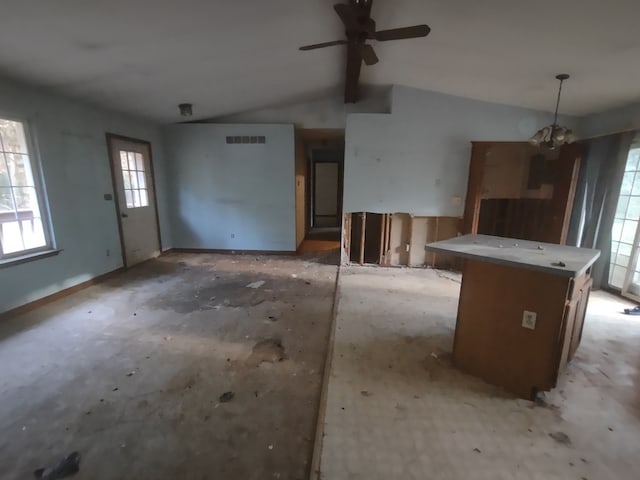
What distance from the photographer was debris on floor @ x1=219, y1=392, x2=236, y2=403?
6.54ft

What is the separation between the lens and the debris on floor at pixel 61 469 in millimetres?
1477

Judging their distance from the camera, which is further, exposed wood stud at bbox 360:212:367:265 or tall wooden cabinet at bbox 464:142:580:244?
exposed wood stud at bbox 360:212:367:265

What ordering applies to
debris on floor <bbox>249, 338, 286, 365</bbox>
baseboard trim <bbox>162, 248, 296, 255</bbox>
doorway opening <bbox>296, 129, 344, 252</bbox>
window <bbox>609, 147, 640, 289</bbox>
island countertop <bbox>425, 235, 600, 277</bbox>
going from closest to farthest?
island countertop <bbox>425, 235, 600, 277</bbox> < debris on floor <bbox>249, 338, 286, 365</bbox> < window <bbox>609, 147, 640, 289</bbox> < baseboard trim <bbox>162, 248, 296, 255</bbox> < doorway opening <bbox>296, 129, 344, 252</bbox>

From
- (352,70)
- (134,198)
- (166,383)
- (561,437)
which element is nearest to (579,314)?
(561,437)

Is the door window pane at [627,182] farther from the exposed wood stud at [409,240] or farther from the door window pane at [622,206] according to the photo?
the exposed wood stud at [409,240]

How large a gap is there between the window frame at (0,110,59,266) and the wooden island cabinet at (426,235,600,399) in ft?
13.5

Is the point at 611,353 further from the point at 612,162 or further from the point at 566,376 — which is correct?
the point at 612,162

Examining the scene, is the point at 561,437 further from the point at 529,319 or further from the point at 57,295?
the point at 57,295

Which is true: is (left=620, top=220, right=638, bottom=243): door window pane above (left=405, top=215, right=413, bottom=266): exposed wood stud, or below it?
above

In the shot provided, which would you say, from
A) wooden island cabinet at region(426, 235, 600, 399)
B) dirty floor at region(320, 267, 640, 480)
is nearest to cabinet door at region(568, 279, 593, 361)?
wooden island cabinet at region(426, 235, 600, 399)

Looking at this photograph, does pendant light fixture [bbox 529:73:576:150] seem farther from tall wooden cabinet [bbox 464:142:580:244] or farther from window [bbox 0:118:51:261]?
window [bbox 0:118:51:261]

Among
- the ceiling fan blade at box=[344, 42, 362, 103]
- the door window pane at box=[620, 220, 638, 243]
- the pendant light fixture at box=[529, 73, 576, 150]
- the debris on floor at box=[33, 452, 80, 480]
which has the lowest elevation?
the debris on floor at box=[33, 452, 80, 480]

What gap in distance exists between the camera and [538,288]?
73.7 inches

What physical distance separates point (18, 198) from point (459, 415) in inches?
178
